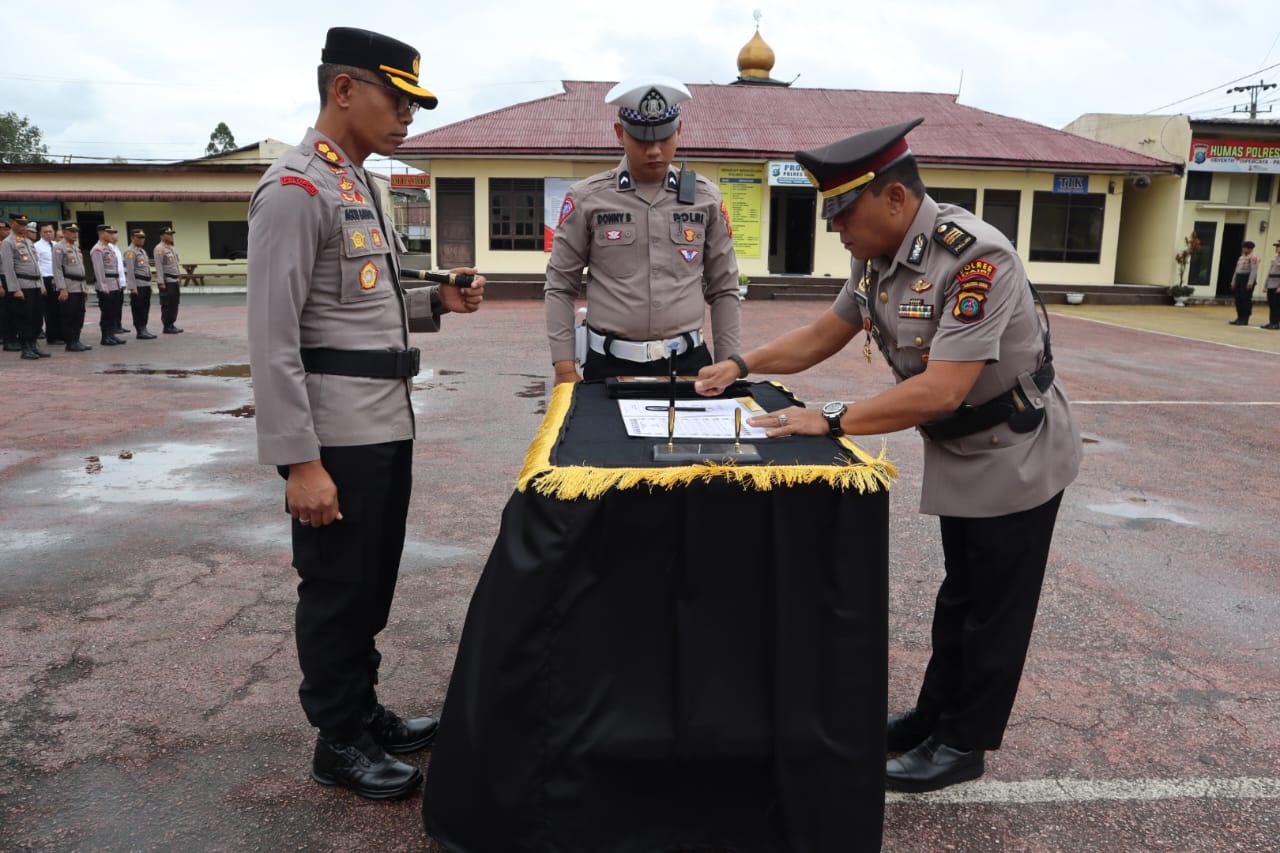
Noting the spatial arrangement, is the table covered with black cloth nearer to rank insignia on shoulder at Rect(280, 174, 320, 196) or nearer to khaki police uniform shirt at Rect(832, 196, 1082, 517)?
khaki police uniform shirt at Rect(832, 196, 1082, 517)

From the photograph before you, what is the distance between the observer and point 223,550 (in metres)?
4.41

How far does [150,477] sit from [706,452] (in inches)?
192

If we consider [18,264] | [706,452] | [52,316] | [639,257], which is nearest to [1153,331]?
[639,257]

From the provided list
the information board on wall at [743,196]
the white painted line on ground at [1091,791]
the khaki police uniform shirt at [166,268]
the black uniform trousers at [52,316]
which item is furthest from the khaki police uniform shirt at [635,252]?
the information board on wall at [743,196]

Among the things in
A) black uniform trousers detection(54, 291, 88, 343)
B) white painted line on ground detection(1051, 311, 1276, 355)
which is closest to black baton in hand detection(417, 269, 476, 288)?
black uniform trousers detection(54, 291, 88, 343)

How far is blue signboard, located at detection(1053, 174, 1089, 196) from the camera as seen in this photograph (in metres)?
22.3

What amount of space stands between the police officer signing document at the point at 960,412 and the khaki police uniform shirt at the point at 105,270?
47.6 feet

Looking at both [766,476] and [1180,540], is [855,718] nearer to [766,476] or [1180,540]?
[766,476]

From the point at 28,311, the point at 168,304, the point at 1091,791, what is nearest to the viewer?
the point at 1091,791

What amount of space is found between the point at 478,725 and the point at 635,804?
404 millimetres

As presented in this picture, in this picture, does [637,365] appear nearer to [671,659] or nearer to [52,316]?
[671,659]

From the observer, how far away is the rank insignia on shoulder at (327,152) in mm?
2361

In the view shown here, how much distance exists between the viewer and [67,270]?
12734 mm

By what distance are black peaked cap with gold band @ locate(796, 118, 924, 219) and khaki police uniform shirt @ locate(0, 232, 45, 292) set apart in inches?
513
